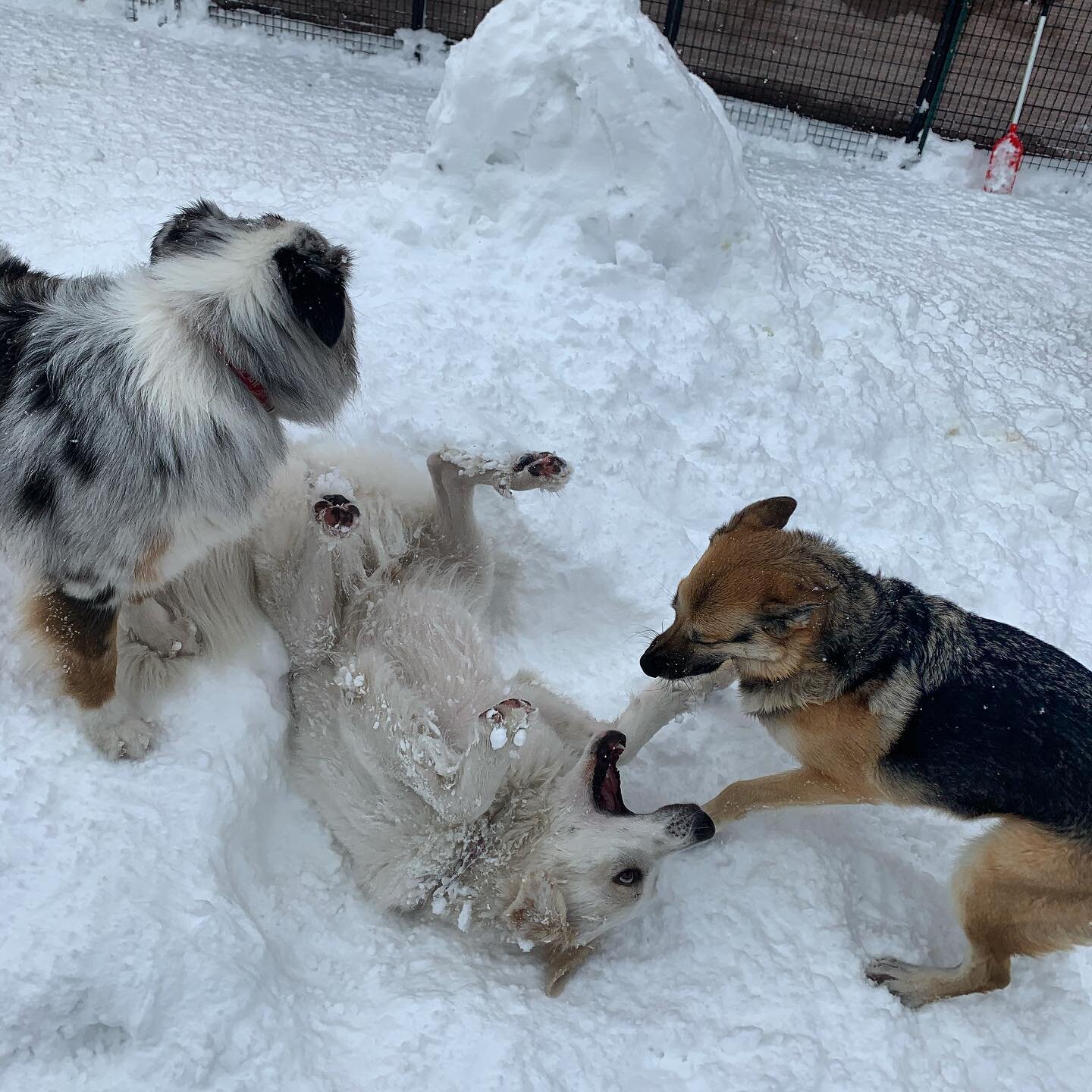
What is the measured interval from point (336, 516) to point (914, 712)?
83.8 inches

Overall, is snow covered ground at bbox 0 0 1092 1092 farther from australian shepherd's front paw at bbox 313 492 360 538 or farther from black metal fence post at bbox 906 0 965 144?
black metal fence post at bbox 906 0 965 144

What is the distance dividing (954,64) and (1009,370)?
4.34 meters

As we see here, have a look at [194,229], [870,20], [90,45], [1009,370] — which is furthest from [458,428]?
[870,20]

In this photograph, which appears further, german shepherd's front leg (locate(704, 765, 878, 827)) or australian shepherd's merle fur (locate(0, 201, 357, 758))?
german shepherd's front leg (locate(704, 765, 878, 827))

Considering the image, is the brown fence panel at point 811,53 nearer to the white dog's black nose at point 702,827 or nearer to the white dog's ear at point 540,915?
the white dog's black nose at point 702,827

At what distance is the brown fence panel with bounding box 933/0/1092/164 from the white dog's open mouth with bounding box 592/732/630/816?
7568mm

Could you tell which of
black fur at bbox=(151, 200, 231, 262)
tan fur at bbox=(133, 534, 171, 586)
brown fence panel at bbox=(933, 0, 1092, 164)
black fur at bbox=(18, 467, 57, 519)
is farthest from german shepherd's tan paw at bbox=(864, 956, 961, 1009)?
brown fence panel at bbox=(933, 0, 1092, 164)

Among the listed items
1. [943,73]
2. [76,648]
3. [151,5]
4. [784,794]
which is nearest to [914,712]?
[784,794]

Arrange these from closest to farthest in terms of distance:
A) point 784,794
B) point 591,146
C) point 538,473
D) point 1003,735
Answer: point 1003,735, point 784,794, point 538,473, point 591,146

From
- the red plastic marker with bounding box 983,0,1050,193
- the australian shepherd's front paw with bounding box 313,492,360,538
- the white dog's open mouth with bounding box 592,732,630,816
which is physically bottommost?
the white dog's open mouth with bounding box 592,732,630,816

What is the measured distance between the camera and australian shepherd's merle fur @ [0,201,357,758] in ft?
8.12

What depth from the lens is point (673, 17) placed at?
25.1 ft

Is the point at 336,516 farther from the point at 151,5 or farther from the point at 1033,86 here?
the point at 1033,86

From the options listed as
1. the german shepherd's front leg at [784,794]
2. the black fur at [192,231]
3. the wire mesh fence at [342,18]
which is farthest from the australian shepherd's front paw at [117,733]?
the wire mesh fence at [342,18]
